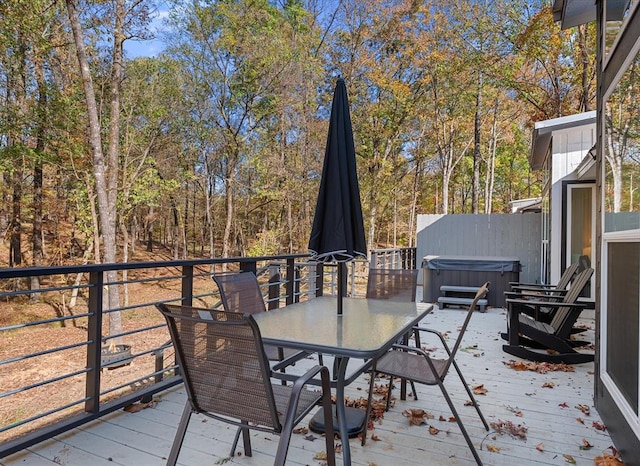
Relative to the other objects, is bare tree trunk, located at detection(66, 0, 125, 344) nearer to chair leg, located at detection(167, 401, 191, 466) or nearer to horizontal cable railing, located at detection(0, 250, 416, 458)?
horizontal cable railing, located at detection(0, 250, 416, 458)

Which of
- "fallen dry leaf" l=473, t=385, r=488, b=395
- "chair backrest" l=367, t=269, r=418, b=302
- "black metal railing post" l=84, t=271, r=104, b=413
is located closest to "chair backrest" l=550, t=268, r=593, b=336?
"fallen dry leaf" l=473, t=385, r=488, b=395

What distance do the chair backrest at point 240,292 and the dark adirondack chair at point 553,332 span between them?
106 inches

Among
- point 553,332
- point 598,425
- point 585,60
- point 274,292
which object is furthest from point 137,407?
point 585,60

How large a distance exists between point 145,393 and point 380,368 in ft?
5.70

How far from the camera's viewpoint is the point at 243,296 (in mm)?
3057

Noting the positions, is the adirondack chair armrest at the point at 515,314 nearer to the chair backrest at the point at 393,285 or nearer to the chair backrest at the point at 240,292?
the chair backrest at the point at 393,285

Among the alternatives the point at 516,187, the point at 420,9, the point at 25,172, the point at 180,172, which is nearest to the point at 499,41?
the point at 420,9

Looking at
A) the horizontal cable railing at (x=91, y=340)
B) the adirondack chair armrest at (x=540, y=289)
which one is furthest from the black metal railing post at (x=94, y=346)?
the adirondack chair armrest at (x=540, y=289)

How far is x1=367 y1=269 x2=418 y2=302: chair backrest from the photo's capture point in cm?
354

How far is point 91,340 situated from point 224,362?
1.43 metres

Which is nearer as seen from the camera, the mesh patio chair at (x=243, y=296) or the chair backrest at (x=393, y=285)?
the mesh patio chair at (x=243, y=296)

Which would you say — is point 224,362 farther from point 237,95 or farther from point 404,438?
point 237,95

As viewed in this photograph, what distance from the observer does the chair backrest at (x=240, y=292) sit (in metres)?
2.89

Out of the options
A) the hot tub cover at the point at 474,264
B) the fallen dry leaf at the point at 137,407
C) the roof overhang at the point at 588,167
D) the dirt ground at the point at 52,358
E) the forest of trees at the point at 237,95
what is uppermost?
the forest of trees at the point at 237,95
